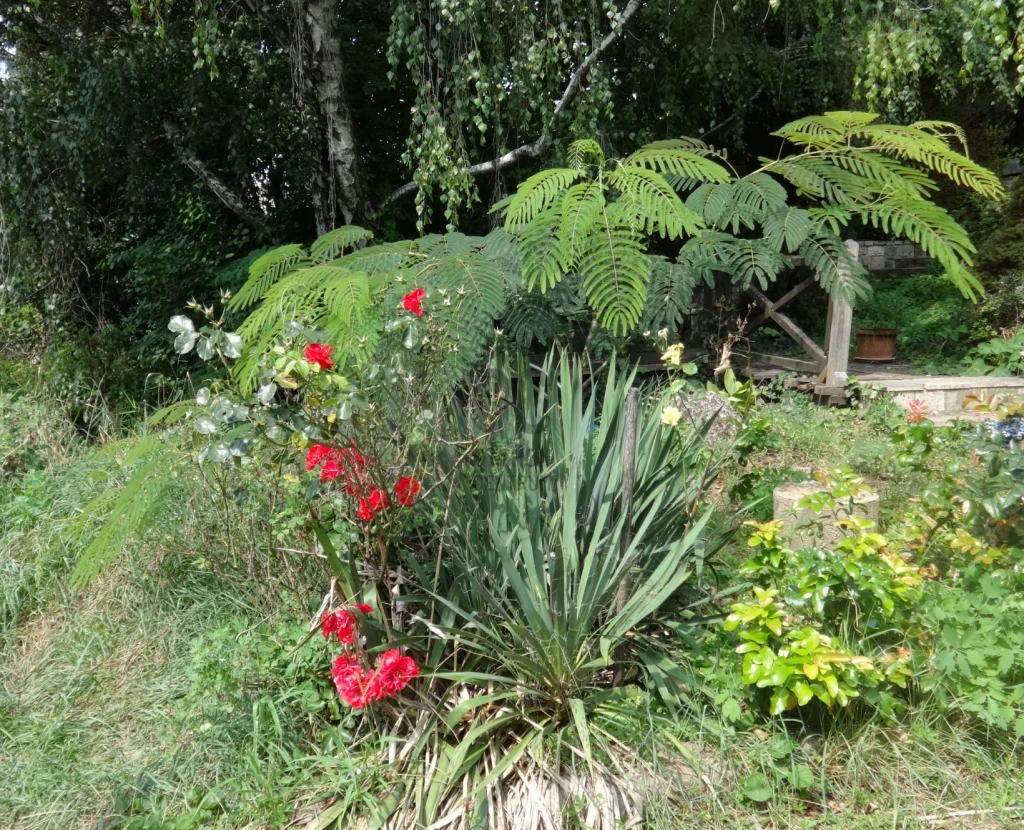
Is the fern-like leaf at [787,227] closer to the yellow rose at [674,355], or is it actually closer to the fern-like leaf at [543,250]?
the yellow rose at [674,355]

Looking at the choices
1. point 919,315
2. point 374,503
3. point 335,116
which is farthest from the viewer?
point 919,315

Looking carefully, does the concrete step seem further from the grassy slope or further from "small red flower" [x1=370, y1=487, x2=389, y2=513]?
"small red flower" [x1=370, y1=487, x2=389, y2=513]

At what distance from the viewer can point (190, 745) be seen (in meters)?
2.60

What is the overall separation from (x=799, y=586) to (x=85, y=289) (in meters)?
6.90

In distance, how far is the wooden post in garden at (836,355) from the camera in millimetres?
6812

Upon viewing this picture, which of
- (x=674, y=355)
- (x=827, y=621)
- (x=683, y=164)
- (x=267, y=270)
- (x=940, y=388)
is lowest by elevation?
(x=940, y=388)

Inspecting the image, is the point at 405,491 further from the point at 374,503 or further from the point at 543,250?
the point at 543,250

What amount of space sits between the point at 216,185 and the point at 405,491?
17.1 ft

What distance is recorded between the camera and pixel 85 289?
24.2 feet

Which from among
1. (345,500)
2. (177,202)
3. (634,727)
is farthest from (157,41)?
(634,727)

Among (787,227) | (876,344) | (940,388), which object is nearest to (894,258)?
(876,344)

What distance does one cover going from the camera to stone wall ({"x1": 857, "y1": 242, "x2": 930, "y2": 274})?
37.4ft

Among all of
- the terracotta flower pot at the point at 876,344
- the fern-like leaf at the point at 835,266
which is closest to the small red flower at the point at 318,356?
the fern-like leaf at the point at 835,266

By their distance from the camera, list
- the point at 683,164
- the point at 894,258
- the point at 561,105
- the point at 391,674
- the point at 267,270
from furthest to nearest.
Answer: the point at 894,258 → the point at 561,105 → the point at 267,270 → the point at 683,164 → the point at 391,674
